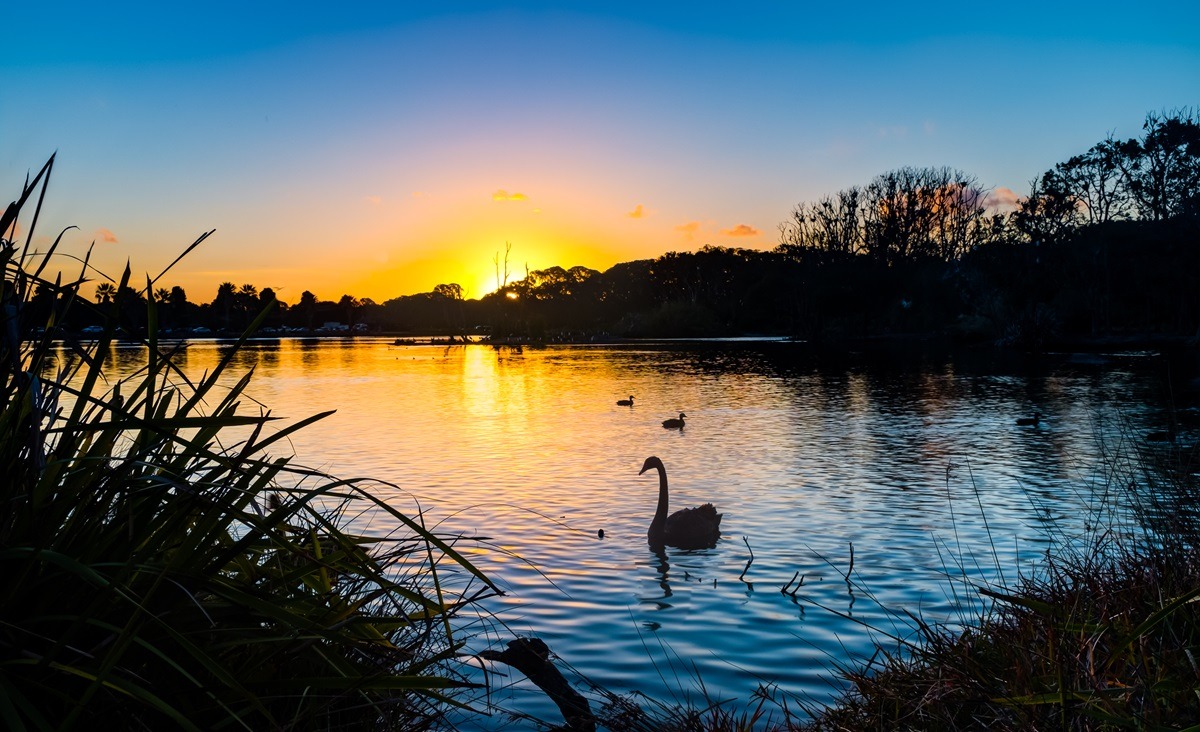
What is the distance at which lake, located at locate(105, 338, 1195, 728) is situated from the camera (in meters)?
8.05

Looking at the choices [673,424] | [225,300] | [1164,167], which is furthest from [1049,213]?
[225,300]

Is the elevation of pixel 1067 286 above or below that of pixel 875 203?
below

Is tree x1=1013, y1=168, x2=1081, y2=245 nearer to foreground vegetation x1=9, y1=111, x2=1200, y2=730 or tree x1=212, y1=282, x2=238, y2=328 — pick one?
foreground vegetation x1=9, y1=111, x2=1200, y2=730

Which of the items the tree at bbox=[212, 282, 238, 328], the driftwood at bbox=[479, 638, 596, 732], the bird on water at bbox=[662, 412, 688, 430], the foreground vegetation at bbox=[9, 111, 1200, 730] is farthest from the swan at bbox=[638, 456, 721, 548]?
the tree at bbox=[212, 282, 238, 328]

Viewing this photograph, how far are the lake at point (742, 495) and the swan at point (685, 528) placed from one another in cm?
21

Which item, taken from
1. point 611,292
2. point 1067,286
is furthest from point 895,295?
point 611,292

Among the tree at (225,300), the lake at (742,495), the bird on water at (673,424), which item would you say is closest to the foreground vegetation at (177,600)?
the lake at (742,495)

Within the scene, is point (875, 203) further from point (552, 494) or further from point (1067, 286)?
point (552, 494)

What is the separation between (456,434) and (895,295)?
297 feet

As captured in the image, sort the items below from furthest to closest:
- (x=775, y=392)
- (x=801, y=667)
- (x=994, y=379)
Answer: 1. (x=994, y=379)
2. (x=775, y=392)
3. (x=801, y=667)

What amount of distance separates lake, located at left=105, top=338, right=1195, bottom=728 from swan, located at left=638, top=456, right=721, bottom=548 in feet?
0.69

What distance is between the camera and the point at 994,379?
41.2m

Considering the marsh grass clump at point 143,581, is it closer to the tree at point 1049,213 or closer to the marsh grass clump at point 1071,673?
the marsh grass clump at point 1071,673

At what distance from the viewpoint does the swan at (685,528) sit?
11344 millimetres
